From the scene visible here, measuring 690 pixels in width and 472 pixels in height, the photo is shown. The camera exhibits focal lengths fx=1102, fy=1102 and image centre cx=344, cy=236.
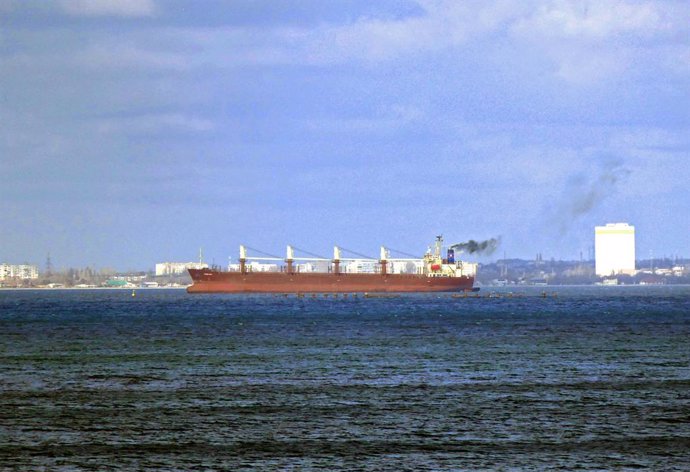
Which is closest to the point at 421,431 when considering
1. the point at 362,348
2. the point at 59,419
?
the point at 59,419

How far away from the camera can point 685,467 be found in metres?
26.2

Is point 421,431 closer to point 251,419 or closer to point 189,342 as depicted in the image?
point 251,419

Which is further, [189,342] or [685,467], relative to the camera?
[189,342]

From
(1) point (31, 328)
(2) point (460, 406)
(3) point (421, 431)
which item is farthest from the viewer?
(1) point (31, 328)

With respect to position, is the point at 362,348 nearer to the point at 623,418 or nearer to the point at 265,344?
the point at 265,344

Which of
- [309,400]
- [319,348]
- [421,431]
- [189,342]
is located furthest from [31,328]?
[421,431]

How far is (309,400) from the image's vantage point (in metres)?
39.7

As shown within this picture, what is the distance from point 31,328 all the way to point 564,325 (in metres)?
49.0

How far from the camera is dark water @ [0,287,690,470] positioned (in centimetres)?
2819

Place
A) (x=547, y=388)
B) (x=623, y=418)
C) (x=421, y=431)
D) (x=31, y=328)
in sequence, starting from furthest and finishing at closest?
1. (x=31, y=328)
2. (x=547, y=388)
3. (x=623, y=418)
4. (x=421, y=431)

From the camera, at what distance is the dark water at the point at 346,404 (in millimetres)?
28188

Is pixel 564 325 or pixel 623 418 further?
pixel 564 325

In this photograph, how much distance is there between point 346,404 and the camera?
126 feet

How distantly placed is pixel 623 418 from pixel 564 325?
68.7 m
